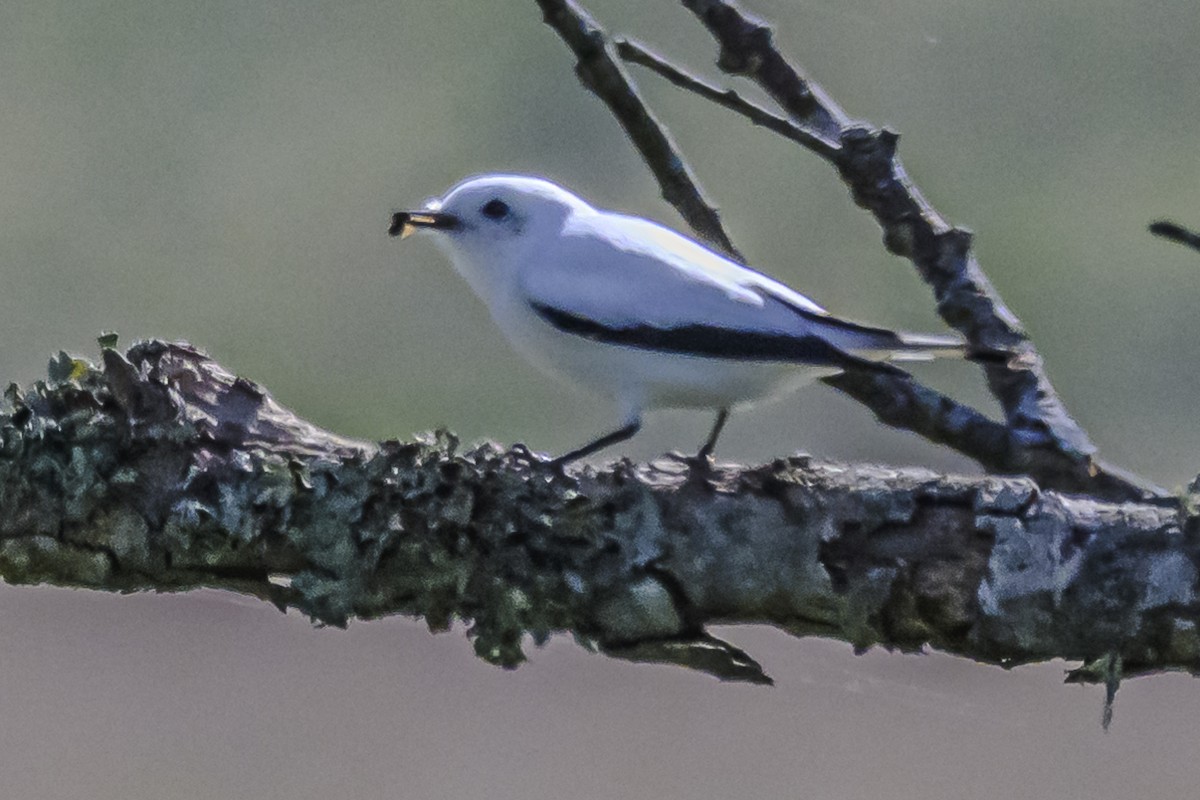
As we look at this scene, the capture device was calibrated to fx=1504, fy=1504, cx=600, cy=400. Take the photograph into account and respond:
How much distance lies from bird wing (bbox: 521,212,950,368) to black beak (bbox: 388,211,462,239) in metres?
0.16

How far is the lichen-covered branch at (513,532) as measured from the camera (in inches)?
46.8

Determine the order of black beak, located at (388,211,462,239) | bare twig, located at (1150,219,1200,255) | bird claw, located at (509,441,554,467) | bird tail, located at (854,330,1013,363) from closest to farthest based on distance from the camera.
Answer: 1. bare twig, located at (1150,219,1200,255)
2. bird claw, located at (509,441,554,467)
3. bird tail, located at (854,330,1013,363)
4. black beak, located at (388,211,462,239)

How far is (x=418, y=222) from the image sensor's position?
1.88 meters

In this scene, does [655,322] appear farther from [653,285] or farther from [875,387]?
[875,387]

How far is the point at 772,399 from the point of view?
1.68 m

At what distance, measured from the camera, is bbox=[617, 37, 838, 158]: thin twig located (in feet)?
5.04

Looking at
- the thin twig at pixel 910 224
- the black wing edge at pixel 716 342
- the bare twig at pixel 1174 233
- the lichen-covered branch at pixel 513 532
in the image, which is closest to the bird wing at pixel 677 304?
the black wing edge at pixel 716 342

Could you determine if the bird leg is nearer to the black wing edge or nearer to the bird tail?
the black wing edge

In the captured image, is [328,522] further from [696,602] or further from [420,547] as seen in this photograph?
[696,602]

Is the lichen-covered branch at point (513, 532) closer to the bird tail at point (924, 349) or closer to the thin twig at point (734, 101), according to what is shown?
the bird tail at point (924, 349)

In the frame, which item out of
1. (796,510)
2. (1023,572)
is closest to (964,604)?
(1023,572)

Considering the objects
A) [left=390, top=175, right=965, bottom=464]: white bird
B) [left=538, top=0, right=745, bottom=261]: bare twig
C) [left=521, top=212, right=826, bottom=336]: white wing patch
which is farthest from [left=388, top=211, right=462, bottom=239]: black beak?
[left=538, top=0, right=745, bottom=261]: bare twig

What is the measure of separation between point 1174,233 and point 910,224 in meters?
0.47

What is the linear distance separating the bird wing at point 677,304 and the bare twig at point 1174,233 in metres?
0.40
